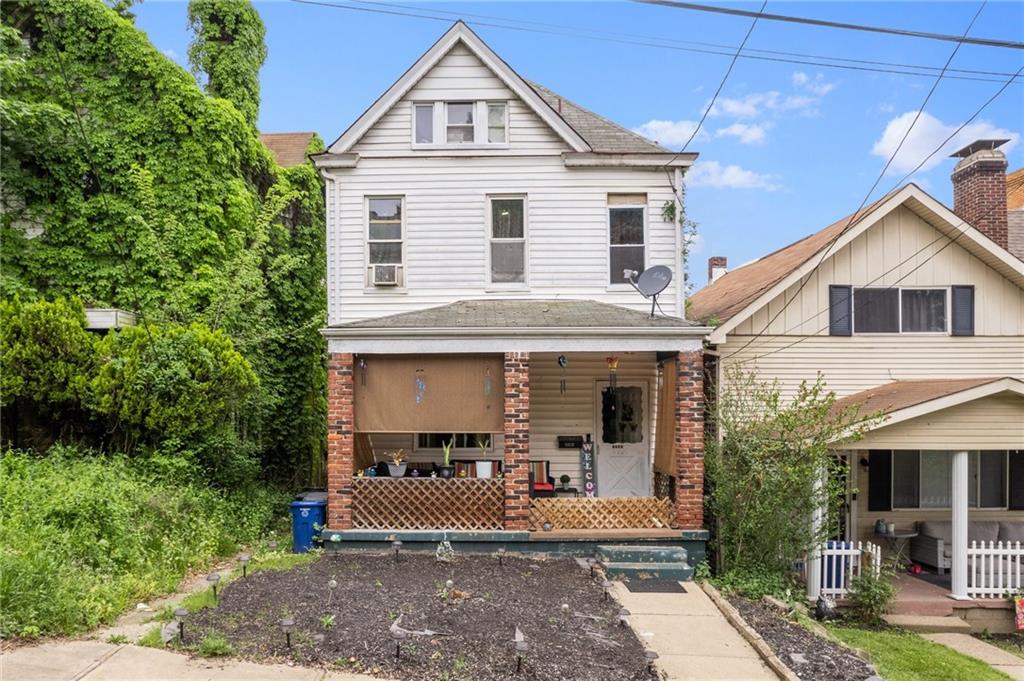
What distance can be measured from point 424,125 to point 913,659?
11.1 metres

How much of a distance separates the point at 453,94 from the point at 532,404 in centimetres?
593

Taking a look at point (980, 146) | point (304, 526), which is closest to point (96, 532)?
point (304, 526)

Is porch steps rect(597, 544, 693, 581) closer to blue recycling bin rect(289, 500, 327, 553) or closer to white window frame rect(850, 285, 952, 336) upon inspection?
blue recycling bin rect(289, 500, 327, 553)

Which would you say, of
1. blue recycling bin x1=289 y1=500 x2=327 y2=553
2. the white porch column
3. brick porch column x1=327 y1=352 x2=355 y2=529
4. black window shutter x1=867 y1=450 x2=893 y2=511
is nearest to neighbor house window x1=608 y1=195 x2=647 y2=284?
brick porch column x1=327 y1=352 x2=355 y2=529

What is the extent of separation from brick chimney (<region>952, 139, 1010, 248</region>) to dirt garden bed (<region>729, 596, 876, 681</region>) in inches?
383

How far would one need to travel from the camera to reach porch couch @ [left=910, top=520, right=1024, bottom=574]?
37.0ft

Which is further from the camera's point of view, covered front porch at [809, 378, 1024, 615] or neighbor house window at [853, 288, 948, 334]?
neighbor house window at [853, 288, 948, 334]

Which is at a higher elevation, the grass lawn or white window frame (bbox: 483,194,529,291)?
white window frame (bbox: 483,194,529,291)

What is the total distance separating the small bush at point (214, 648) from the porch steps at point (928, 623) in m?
9.04

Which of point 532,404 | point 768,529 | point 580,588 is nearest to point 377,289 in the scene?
point 532,404

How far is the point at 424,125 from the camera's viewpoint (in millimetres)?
11797

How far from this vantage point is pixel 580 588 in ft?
26.7

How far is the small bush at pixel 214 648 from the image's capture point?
562 cm

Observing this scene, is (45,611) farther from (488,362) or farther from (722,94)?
(722,94)
